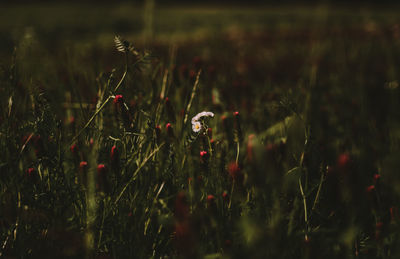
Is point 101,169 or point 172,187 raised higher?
point 101,169

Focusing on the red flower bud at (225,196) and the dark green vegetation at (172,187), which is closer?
the dark green vegetation at (172,187)

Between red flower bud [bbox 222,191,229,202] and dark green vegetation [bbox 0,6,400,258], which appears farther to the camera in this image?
red flower bud [bbox 222,191,229,202]

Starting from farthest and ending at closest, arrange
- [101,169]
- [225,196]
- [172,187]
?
[172,187]
[225,196]
[101,169]

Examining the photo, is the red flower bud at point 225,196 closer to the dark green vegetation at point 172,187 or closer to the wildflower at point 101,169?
the dark green vegetation at point 172,187

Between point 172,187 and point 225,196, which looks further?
point 172,187

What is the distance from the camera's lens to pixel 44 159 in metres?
1.33

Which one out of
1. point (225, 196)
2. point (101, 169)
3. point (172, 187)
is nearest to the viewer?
point (101, 169)

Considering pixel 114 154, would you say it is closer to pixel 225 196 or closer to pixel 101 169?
pixel 101 169

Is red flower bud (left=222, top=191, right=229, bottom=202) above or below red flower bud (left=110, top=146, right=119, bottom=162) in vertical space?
below

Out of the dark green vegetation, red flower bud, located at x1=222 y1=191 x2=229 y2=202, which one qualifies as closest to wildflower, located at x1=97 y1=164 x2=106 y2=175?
the dark green vegetation

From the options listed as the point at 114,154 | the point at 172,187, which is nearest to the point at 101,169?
the point at 114,154

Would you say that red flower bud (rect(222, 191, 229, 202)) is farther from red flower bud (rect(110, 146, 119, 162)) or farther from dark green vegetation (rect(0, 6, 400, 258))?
red flower bud (rect(110, 146, 119, 162))

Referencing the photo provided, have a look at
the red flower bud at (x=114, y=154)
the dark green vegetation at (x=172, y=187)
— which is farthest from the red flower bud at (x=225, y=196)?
the red flower bud at (x=114, y=154)

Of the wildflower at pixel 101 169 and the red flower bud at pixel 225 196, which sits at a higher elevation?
the wildflower at pixel 101 169
